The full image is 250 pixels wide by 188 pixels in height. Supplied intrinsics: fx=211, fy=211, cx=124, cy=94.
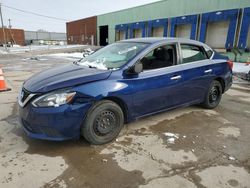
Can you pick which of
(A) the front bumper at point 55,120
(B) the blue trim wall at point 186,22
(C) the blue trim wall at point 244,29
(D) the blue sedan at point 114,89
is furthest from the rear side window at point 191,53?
(B) the blue trim wall at point 186,22

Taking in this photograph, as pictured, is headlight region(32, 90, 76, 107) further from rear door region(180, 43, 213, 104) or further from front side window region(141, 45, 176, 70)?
rear door region(180, 43, 213, 104)

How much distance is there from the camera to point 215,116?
4449 millimetres

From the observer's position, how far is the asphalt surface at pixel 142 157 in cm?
240

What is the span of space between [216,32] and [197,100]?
49.7 feet

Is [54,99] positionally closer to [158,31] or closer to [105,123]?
[105,123]

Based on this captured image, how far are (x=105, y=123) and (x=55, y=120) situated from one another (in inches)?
29.9

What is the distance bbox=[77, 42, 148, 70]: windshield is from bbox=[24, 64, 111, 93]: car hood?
28cm

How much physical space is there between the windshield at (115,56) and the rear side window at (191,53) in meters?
0.88

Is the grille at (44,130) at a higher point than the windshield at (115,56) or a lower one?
lower

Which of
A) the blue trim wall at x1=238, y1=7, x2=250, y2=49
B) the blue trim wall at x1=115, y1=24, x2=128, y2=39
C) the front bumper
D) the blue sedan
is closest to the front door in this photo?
the blue sedan

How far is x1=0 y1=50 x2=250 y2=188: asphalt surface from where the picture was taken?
2.40 meters

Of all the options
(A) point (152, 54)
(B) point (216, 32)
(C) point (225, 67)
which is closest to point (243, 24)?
(B) point (216, 32)

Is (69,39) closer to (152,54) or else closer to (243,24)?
Result: (243,24)

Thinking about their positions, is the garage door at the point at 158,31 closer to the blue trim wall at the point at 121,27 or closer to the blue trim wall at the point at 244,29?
the blue trim wall at the point at 121,27
